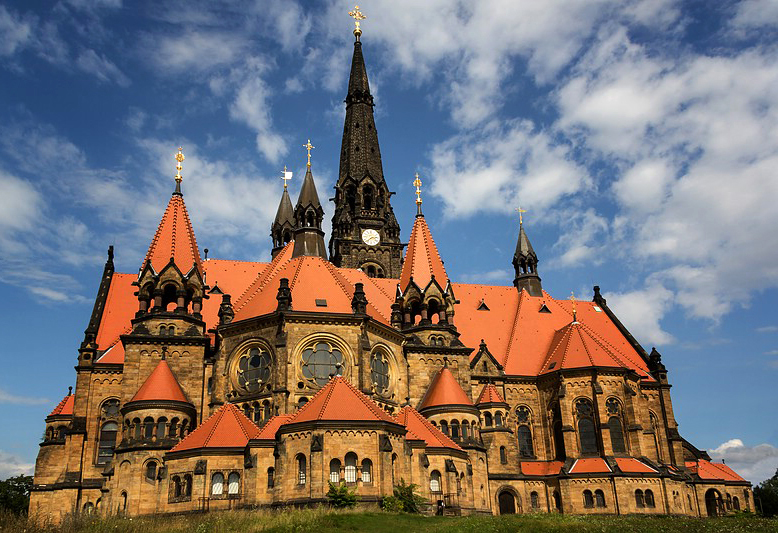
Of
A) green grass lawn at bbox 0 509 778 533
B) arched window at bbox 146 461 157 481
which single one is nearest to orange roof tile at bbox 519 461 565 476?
green grass lawn at bbox 0 509 778 533

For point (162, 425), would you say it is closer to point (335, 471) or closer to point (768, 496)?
point (335, 471)

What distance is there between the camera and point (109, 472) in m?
40.4

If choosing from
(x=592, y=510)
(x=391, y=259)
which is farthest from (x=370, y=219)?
(x=592, y=510)

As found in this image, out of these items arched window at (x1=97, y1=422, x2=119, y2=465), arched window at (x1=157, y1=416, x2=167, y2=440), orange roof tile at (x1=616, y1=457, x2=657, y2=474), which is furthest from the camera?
orange roof tile at (x1=616, y1=457, x2=657, y2=474)

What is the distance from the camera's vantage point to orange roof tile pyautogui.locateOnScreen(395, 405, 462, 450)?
137 feet

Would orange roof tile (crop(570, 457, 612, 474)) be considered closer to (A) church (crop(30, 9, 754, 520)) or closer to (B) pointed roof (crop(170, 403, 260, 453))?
(A) church (crop(30, 9, 754, 520))

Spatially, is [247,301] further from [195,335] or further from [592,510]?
[592,510]

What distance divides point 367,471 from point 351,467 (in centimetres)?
79

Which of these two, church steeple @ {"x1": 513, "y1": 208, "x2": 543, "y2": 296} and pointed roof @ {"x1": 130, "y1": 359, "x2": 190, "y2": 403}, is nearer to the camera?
pointed roof @ {"x1": 130, "y1": 359, "x2": 190, "y2": 403}

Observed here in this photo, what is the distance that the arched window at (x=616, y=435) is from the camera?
4959 cm

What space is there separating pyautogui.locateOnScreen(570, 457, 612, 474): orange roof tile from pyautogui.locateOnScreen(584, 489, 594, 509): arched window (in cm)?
126

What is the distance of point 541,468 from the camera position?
50688mm

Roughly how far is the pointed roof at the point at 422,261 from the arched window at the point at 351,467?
16.9 meters

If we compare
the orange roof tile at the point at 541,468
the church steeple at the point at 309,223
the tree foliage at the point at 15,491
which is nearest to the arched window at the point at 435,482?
the orange roof tile at the point at 541,468
